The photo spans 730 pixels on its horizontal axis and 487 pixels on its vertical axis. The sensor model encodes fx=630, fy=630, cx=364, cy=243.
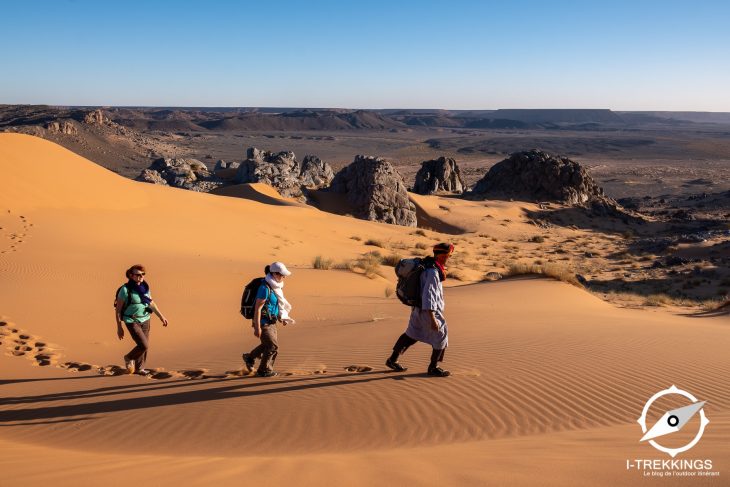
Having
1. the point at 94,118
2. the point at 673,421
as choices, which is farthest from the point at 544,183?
the point at 94,118

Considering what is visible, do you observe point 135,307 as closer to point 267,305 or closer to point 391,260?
point 267,305

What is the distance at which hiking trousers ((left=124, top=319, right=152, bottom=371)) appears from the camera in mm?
7602

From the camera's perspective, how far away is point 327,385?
6926mm

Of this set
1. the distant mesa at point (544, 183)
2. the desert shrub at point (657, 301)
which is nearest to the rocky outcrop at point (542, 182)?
the distant mesa at point (544, 183)

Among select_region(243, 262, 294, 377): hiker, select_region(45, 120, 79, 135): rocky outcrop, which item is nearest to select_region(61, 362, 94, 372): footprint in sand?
select_region(243, 262, 294, 377): hiker

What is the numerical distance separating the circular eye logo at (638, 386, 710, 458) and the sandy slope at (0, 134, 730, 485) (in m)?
0.10

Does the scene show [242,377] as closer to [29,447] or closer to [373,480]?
[29,447]

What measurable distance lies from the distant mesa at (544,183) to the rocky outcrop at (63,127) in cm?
5448

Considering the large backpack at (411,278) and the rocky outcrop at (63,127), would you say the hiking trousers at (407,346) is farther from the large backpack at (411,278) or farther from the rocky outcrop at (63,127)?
the rocky outcrop at (63,127)

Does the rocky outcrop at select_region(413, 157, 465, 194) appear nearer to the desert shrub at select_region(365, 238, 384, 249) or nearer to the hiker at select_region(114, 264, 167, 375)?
the desert shrub at select_region(365, 238, 384, 249)

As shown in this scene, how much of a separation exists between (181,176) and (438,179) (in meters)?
17.8

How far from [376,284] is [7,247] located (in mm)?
8847

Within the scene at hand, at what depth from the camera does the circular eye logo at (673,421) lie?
15.3 ft

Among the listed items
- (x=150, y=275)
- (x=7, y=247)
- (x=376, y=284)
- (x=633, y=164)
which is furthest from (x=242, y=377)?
(x=633, y=164)
